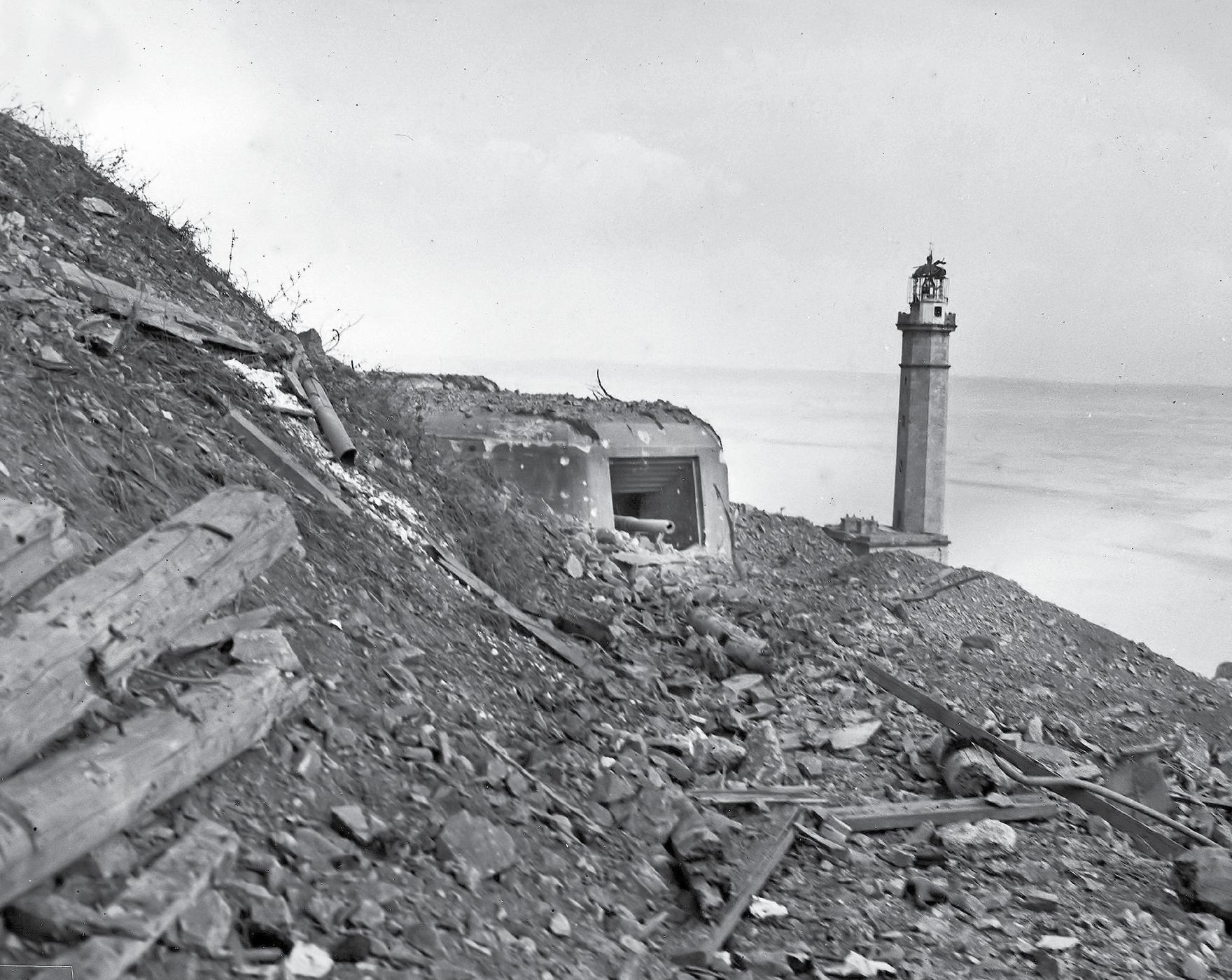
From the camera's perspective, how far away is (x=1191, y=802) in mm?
7680

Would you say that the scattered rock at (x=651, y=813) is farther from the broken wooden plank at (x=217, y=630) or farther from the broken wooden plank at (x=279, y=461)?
the broken wooden plank at (x=279, y=461)

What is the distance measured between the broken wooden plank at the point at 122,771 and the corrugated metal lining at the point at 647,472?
389 inches

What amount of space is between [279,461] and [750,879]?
11.0ft

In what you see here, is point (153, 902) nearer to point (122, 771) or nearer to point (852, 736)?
point (122, 771)

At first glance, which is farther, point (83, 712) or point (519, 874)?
point (519, 874)

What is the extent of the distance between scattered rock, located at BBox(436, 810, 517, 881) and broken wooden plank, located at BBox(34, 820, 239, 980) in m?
0.88

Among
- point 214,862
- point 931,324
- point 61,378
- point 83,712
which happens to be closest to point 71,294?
point 61,378

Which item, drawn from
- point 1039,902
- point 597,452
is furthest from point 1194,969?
point 597,452

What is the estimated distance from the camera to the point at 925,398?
24.2 m

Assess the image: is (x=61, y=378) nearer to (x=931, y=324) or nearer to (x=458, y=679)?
(x=458, y=679)

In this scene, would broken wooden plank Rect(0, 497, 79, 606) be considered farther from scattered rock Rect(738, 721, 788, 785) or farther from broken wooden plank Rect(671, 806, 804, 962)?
scattered rock Rect(738, 721, 788, 785)

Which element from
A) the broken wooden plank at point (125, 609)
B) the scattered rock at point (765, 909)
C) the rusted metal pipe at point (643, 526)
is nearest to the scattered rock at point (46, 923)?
the broken wooden plank at point (125, 609)

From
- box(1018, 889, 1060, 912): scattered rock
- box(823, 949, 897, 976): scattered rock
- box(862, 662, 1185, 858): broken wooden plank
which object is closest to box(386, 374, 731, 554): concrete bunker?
box(862, 662, 1185, 858): broken wooden plank

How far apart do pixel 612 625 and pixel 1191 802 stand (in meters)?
4.24
